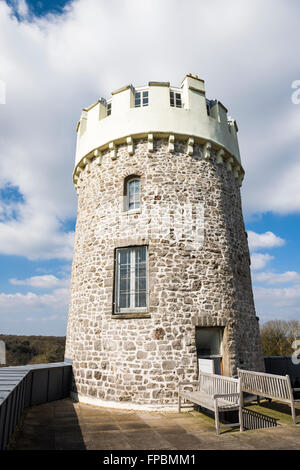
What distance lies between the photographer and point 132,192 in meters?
9.38

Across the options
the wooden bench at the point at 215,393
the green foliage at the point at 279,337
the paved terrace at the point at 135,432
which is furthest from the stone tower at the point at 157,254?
the green foliage at the point at 279,337

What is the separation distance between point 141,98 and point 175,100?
117 centimetres

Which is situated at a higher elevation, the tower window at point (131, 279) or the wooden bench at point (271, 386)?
the tower window at point (131, 279)

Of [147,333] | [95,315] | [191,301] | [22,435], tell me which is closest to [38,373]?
[95,315]

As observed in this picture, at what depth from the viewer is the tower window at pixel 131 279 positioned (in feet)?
27.2

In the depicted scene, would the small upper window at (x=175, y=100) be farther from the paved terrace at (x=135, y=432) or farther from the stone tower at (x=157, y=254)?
the paved terrace at (x=135, y=432)

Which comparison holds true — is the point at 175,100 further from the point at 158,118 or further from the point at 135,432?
the point at 135,432

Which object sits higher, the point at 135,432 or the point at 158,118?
the point at 158,118

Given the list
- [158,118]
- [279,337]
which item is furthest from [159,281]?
[279,337]

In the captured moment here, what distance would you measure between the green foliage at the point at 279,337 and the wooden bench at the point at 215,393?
15.4 metres

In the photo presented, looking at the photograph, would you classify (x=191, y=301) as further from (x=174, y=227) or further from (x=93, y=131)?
(x=93, y=131)

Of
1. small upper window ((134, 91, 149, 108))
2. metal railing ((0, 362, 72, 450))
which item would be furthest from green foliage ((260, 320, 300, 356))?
small upper window ((134, 91, 149, 108))

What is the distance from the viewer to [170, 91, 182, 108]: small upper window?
32.8 feet

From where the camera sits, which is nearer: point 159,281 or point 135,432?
point 135,432
